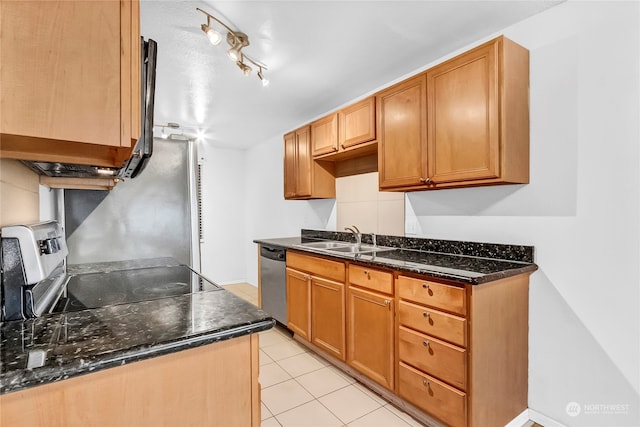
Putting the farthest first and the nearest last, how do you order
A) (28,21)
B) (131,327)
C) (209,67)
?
(209,67)
(131,327)
(28,21)

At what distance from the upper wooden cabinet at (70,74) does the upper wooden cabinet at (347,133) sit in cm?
205

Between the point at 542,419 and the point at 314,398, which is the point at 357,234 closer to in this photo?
the point at 314,398

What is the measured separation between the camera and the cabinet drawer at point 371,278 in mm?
2020


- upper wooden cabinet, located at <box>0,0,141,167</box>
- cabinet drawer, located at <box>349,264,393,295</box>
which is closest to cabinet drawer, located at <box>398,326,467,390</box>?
cabinet drawer, located at <box>349,264,393,295</box>

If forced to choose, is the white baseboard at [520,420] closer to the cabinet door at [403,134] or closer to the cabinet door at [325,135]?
the cabinet door at [403,134]

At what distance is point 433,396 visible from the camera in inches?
68.4

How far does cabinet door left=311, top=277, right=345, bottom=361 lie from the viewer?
2.44 meters

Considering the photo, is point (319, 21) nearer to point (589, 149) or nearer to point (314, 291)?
point (589, 149)

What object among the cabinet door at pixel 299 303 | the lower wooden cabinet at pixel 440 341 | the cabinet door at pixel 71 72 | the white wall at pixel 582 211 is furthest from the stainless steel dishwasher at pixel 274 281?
the cabinet door at pixel 71 72

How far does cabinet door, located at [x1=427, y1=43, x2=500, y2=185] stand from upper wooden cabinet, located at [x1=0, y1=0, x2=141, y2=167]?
1.74 metres

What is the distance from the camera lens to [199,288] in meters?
1.34

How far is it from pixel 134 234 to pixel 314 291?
→ 1493 millimetres

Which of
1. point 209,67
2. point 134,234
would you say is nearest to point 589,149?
point 209,67

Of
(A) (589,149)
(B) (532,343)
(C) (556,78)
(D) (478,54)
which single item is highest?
(D) (478,54)
